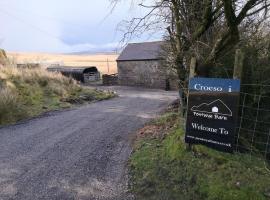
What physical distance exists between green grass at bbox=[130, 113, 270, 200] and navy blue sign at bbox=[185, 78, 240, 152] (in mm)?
315

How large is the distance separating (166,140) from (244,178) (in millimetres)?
2939

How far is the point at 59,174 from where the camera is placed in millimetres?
7289

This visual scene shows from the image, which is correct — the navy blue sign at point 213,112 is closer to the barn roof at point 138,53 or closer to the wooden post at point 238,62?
the wooden post at point 238,62

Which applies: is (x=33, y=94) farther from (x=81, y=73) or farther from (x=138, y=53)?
(x=138, y=53)

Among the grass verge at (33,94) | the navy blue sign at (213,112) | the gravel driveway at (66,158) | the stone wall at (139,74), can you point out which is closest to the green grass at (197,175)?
the navy blue sign at (213,112)

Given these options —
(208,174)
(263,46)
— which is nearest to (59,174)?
(208,174)

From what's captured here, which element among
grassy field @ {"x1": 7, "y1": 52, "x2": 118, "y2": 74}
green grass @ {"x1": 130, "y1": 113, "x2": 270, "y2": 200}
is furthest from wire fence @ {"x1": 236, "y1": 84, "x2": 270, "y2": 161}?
grassy field @ {"x1": 7, "y1": 52, "x2": 118, "y2": 74}

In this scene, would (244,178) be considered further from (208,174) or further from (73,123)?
(73,123)

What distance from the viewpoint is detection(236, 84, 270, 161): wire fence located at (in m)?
7.25

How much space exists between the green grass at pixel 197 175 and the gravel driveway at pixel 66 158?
0.45m

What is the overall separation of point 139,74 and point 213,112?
3477cm

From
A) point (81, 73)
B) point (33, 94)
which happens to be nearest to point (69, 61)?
point (81, 73)

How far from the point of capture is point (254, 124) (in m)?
7.63

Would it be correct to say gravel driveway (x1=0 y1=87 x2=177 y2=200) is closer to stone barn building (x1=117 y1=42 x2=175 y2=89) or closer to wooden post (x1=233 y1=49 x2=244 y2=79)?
wooden post (x1=233 y1=49 x2=244 y2=79)
